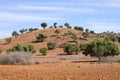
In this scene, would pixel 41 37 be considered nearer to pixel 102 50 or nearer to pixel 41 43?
pixel 41 43

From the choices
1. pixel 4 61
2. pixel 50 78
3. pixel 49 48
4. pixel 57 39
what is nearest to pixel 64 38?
pixel 57 39

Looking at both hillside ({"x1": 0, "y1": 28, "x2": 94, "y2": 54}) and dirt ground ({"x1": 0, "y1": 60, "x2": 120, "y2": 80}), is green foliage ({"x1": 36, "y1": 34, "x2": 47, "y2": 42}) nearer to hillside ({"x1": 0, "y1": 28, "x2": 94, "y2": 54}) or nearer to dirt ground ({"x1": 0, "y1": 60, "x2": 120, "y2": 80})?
hillside ({"x1": 0, "y1": 28, "x2": 94, "y2": 54})

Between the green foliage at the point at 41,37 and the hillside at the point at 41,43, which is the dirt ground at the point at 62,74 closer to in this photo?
the hillside at the point at 41,43

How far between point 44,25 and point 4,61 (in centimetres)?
10705

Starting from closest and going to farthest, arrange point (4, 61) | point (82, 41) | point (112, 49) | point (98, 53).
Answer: point (4, 61) → point (98, 53) → point (112, 49) → point (82, 41)

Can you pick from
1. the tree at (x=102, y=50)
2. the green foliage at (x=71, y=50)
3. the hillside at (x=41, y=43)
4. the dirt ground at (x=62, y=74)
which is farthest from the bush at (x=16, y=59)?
the hillside at (x=41, y=43)

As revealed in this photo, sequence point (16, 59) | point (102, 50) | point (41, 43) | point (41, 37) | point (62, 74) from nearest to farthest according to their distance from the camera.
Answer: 1. point (62, 74)
2. point (16, 59)
3. point (102, 50)
4. point (41, 43)
5. point (41, 37)

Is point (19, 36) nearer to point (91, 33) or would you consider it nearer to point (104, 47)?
point (91, 33)

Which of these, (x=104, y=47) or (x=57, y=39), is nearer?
(x=104, y=47)

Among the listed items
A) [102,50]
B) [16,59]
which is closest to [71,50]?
[102,50]

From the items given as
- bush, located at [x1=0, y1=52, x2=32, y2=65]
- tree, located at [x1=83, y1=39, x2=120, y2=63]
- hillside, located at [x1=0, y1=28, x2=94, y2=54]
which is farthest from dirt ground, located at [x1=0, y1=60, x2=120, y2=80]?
hillside, located at [x1=0, y1=28, x2=94, y2=54]

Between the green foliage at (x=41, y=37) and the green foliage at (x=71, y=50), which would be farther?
the green foliage at (x=41, y=37)

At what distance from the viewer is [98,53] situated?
69.9 metres

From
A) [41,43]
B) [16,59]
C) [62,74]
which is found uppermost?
[41,43]
